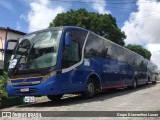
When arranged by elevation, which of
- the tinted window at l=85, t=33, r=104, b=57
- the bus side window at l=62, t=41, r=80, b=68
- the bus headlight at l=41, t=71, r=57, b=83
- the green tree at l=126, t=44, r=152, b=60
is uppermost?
the green tree at l=126, t=44, r=152, b=60

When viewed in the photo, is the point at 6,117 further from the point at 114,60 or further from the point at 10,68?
the point at 114,60

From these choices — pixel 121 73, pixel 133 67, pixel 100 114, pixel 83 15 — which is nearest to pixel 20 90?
pixel 100 114

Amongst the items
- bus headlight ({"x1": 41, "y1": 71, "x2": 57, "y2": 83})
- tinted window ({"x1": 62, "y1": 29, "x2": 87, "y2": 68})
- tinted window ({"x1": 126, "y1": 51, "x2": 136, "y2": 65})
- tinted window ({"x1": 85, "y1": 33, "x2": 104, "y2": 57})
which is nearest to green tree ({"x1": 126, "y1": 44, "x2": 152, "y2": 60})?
tinted window ({"x1": 126, "y1": 51, "x2": 136, "y2": 65})

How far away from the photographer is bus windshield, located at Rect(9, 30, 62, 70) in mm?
11664

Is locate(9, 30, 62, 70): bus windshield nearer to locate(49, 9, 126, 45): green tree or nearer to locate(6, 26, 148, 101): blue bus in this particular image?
locate(6, 26, 148, 101): blue bus

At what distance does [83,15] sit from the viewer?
152 ft

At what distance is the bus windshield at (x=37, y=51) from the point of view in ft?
38.3

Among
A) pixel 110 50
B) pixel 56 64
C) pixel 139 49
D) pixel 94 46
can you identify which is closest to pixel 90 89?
pixel 94 46

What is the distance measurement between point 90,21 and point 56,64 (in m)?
35.0

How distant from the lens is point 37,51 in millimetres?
12000

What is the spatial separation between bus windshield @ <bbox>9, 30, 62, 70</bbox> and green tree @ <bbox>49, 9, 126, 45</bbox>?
106 feet

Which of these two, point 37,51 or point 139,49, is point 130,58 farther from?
point 139,49

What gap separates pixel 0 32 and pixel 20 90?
3026 cm

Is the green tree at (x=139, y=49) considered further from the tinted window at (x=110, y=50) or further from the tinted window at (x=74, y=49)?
the tinted window at (x=74, y=49)
